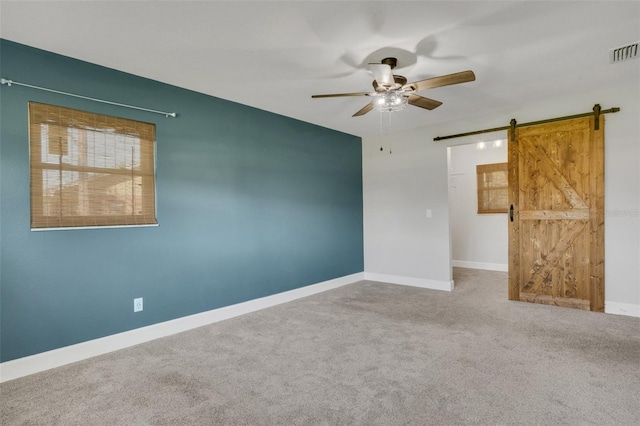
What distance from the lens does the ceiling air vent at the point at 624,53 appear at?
2623 millimetres

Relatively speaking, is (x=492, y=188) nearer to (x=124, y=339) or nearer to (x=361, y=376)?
(x=361, y=376)

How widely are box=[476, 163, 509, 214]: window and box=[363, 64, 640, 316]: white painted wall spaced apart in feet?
6.94

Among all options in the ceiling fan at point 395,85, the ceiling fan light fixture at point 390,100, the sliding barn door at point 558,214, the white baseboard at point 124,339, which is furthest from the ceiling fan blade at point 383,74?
the white baseboard at point 124,339

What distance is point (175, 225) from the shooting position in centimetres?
328

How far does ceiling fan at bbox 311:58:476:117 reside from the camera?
7.83 ft

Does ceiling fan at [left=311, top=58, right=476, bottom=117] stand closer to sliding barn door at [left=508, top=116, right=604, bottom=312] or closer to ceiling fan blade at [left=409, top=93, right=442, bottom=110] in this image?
ceiling fan blade at [left=409, top=93, right=442, bottom=110]

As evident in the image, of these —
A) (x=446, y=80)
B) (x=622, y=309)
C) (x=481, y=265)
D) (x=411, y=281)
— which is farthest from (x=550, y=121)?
(x=481, y=265)

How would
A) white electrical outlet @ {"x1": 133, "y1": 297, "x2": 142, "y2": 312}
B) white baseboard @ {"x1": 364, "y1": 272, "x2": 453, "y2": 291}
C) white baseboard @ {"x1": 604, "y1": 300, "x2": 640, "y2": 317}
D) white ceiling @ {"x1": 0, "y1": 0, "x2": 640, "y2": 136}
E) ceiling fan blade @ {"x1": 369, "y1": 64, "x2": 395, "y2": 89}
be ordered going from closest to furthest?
→ white ceiling @ {"x1": 0, "y1": 0, "x2": 640, "y2": 136}
ceiling fan blade @ {"x1": 369, "y1": 64, "x2": 395, "y2": 89}
white electrical outlet @ {"x1": 133, "y1": 297, "x2": 142, "y2": 312}
white baseboard @ {"x1": 604, "y1": 300, "x2": 640, "y2": 317}
white baseboard @ {"x1": 364, "y1": 272, "x2": 453, "y2": 291}

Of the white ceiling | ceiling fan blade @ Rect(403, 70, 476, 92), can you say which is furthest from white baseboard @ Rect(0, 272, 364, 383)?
ceiling fan blade @ Rect(403, 70, 476, 92)

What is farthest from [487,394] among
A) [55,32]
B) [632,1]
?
[55,32]

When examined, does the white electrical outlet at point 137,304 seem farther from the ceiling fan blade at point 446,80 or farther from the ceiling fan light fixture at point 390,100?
the ceiling fan blade at point 446,80

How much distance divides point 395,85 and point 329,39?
0.63m

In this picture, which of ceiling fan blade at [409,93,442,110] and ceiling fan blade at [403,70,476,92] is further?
ceiling fan blade at [409,93,442,110]

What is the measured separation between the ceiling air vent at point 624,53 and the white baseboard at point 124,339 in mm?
4105
